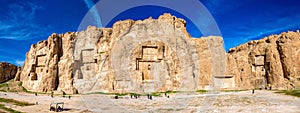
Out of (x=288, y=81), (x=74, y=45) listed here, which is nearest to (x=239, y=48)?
(x=288, y=81)

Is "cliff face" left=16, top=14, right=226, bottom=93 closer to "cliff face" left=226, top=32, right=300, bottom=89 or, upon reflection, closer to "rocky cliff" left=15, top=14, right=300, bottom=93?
"rocky cliff" left=15, top=14, right=300, bottom=93

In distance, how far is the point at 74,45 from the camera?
5028cm

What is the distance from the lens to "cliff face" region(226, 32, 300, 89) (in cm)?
4522

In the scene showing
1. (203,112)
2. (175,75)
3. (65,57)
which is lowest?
(203,112)

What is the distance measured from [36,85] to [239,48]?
117ft

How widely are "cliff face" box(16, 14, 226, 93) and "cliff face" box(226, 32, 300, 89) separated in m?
3.37

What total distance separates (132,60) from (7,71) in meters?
29.3

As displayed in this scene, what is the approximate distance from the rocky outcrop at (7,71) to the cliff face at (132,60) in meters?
9.61

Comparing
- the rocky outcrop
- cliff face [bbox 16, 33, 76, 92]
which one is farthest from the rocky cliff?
the rocky outcrop

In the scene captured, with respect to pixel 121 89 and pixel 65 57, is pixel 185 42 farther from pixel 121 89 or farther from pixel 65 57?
pixel 65 57

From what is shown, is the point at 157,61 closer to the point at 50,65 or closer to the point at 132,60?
the point at 132,60

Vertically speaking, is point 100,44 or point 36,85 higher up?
point 100,44

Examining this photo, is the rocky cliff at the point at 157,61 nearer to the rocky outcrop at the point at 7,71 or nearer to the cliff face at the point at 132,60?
the cliff face at the point at 132,60

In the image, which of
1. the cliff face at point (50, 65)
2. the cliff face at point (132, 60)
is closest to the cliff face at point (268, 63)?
the cliff face at point (132, 60)
